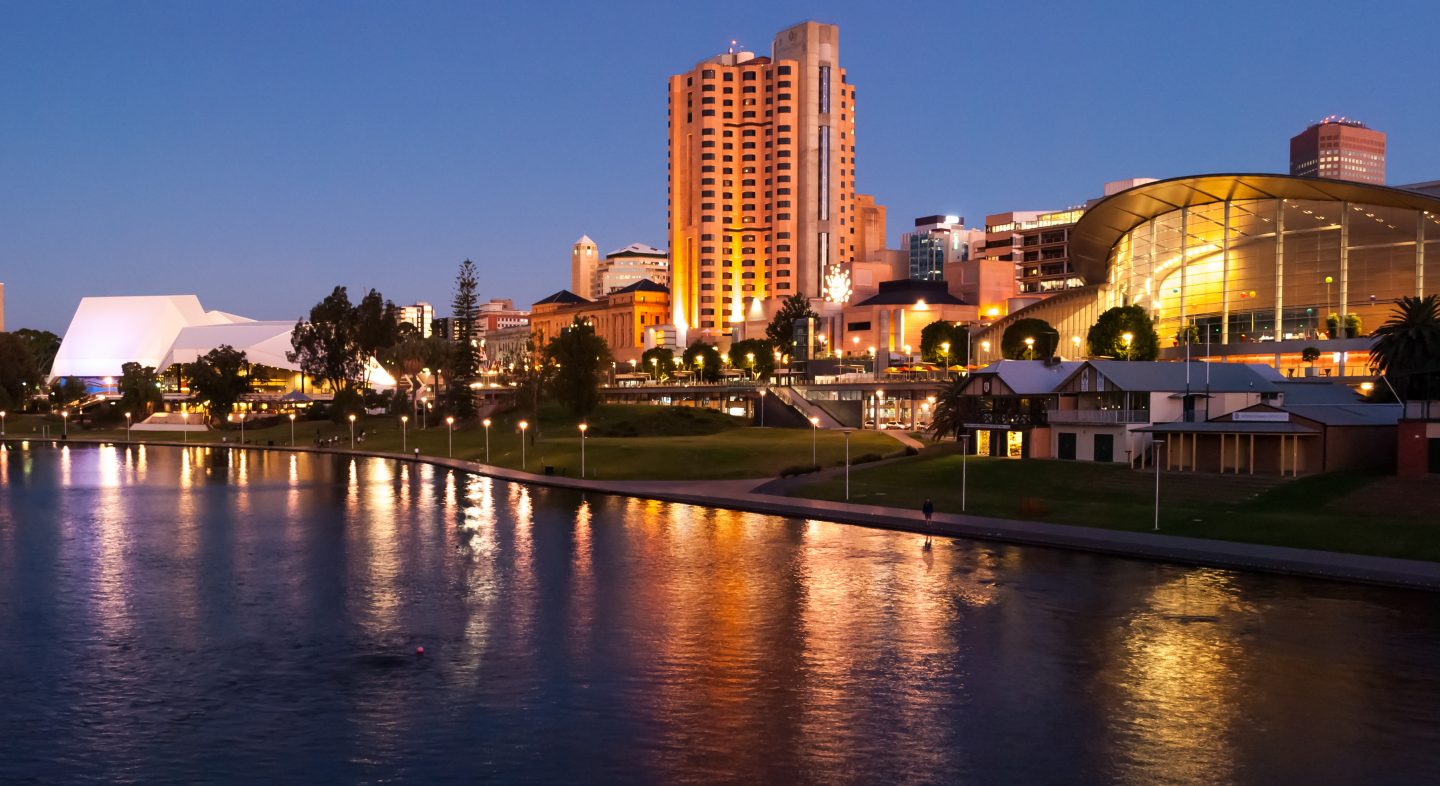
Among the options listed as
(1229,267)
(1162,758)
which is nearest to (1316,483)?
(1162,758)

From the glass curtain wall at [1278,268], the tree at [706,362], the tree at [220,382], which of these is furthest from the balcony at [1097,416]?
the tree at [220,382]

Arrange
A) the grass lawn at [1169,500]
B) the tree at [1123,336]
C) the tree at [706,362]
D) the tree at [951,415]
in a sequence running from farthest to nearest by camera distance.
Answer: the tree at [706,362] < the tree at [1123,336] < the tree at [951,415] < the grass lawn at [1169,500]

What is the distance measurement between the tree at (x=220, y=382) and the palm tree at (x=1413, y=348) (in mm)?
133704

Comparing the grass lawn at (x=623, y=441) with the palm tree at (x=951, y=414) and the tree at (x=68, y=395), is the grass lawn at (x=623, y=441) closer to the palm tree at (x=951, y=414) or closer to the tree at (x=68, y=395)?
the palm tree at (x=951, y=414)

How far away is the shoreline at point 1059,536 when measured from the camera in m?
40.5

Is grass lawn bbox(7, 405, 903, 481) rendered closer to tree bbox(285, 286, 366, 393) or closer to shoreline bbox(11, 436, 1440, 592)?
shoreline bbox(11, 436, 1440, 592)

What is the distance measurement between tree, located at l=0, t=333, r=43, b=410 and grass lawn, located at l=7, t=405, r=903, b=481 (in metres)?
21.7

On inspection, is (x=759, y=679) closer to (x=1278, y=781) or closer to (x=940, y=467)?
(x=1278, y=781)

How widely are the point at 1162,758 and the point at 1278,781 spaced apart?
2.05m

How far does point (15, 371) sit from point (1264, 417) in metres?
178

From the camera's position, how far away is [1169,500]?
56.7 metres

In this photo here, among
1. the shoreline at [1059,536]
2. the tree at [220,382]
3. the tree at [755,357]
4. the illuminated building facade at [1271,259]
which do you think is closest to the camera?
the shoreline at [1059,536]

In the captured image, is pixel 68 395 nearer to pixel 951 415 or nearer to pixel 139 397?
pixel 139 397

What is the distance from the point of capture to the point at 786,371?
186375 millimetres
